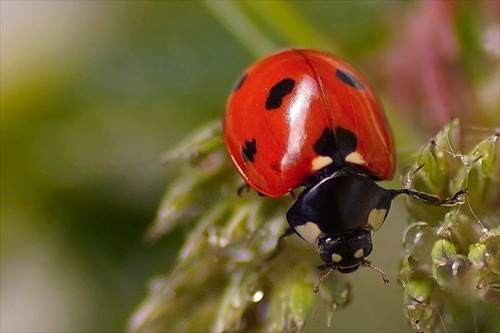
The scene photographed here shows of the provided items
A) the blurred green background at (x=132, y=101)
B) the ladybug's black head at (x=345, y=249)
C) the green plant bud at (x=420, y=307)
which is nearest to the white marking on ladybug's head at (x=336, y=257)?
the ladybug's black head at (x=345, y=249)

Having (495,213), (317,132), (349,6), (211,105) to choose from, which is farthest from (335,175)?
(349,6)

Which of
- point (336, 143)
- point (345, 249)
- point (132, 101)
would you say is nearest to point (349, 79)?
point (336, 143)

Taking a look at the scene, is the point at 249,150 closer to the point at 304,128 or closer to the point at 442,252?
the point at 304,128

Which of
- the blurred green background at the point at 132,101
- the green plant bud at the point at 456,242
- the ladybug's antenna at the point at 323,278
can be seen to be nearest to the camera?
the green plant bud at the point at 456,242

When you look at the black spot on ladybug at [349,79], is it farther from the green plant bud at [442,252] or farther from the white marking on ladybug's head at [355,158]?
the green plant bud at [442,252]

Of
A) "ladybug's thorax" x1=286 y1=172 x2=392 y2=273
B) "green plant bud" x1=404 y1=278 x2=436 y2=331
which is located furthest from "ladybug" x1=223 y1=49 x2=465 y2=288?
"green plant bud" x1=404 y1=278 x2=436 y2=331

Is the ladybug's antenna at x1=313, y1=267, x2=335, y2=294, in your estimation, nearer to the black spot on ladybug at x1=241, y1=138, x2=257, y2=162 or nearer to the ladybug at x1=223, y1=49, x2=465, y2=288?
the ladybug at x1=223, y1=49, x2=465, y2=288

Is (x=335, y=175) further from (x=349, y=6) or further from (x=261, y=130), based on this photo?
(x=349, y=6)
